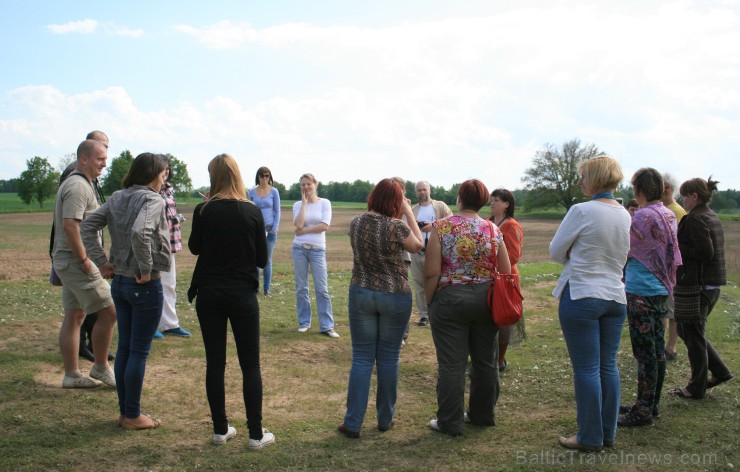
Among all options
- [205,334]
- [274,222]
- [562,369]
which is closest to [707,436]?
[562,369]

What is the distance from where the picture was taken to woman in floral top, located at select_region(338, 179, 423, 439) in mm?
4625

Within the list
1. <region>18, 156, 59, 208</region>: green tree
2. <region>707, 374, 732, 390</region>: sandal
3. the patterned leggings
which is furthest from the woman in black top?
<region>18, 156, 59, 208</region>: green tree

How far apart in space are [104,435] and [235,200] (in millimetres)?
2139

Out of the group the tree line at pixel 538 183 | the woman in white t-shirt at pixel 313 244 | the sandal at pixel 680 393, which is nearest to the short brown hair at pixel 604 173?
the sandal at pixel 680 393

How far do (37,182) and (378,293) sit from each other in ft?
282

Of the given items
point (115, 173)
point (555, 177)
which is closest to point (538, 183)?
point (555, 177)

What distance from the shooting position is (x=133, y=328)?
179 inches

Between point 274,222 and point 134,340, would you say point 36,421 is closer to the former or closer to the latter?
point 134,340

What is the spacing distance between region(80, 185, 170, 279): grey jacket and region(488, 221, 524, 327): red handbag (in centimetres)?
255

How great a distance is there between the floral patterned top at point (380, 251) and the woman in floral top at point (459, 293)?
0.83ft

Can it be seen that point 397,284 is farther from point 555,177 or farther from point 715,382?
point 555,177

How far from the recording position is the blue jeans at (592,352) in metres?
4.25

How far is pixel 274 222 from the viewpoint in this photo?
10719 millimetres

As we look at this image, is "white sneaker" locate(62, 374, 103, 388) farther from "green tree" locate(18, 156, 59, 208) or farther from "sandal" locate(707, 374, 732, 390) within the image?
"green tree" locate(18, 156, 59, 208)
